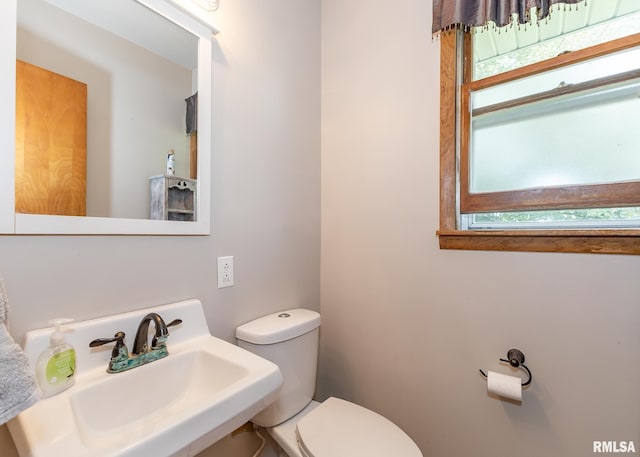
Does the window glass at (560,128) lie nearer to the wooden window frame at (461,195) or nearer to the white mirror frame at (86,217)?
the wooden window frame at (461,195)

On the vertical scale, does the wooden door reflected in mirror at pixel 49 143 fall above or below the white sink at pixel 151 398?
above

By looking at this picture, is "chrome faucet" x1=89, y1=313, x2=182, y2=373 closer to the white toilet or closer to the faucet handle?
the faucet handle

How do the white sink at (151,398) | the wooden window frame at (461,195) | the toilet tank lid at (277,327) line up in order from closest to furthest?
the white sink at (151,398) < the wooden window frame at (461,195) < the toilet tank lid at (277,327)

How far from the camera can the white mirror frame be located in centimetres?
68

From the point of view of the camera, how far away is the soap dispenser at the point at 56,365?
676 mm

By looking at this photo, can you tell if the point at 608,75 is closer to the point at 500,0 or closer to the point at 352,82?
the point at 500,0

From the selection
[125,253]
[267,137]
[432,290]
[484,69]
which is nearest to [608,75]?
[484,69]

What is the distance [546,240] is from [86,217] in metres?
1.47

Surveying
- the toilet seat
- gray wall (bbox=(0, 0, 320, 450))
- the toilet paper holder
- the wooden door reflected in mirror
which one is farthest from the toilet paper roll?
the wooden door reflected in mirror

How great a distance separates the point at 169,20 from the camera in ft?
3.20

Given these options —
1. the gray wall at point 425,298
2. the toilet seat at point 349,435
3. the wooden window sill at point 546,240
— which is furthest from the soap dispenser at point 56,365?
the wooden window sill at point 546,240

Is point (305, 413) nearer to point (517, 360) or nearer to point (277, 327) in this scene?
point (277, 327)

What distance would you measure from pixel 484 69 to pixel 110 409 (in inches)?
69.7

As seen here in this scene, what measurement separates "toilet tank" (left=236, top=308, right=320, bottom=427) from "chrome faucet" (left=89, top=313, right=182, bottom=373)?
1.02 ft
